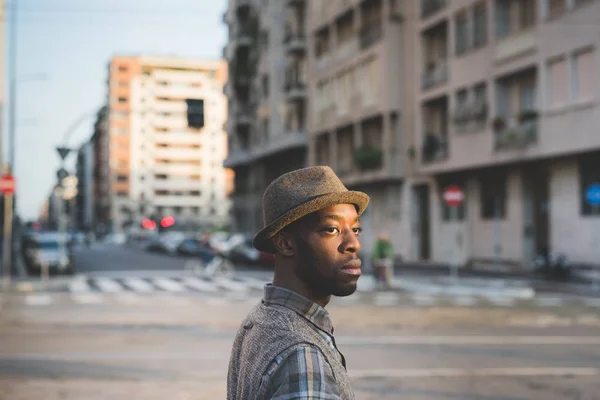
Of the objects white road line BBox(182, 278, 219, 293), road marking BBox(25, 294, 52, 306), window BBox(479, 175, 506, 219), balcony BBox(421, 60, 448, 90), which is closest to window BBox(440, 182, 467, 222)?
window BBox(479, 175, 506, 219)

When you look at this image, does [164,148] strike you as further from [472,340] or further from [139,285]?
[472,340]

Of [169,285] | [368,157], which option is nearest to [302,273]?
[169,285]

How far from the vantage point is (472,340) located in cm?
1361

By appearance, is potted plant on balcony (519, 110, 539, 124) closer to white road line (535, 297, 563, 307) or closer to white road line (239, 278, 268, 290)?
white road line (535, 297, 563, 307)

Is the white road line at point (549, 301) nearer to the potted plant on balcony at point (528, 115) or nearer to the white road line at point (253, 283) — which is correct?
the white road line at point (253, 283)

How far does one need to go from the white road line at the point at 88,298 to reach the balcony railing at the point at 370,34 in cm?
2360

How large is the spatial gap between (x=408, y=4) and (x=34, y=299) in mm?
25025

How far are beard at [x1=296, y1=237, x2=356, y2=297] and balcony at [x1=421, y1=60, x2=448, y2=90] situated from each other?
3660 centimetres

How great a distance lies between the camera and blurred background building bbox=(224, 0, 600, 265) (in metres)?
29.1

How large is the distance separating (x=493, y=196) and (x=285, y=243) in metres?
33.9

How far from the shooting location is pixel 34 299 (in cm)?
2328

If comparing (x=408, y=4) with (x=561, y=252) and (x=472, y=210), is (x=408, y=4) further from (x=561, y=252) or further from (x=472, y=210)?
(x=561, y=252)

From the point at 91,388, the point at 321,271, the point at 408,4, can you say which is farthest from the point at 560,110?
the point at 321,271

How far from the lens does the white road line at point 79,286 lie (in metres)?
26.5
